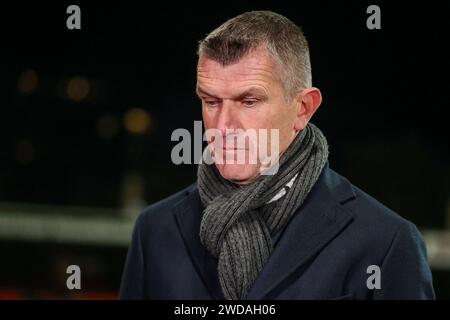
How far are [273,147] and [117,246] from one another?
232cm

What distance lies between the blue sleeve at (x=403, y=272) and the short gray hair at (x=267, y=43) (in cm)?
55

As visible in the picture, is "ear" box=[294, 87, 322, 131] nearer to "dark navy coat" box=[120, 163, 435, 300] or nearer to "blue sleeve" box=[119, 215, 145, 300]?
"dark navy coat" box=[120, 163, 435, 300]

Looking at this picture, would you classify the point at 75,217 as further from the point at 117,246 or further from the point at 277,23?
the point at 277,23

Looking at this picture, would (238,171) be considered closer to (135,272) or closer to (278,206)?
(278,206)

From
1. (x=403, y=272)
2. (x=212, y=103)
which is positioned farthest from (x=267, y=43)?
(x=403, y=272)

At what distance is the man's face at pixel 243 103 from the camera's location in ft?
6.57

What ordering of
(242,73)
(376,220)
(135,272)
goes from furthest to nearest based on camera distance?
(135,272) < (376,220) < (242,73)

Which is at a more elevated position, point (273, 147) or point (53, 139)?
point (53, 139)

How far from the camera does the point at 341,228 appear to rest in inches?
82.1

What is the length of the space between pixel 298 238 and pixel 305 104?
0.41m

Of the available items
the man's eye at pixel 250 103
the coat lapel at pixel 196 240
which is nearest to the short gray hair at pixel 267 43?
the man's eye at pixel 250 103

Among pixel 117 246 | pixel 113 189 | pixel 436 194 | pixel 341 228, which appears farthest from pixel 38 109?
pixel 341 228

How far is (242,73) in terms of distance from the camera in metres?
2.00

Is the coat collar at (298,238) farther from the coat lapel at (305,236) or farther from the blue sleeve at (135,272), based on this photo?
the blue sleeve at (135,272)
